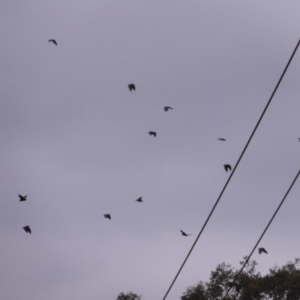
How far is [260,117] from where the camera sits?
1027cm

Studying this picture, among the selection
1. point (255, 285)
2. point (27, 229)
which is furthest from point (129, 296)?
point (27, 229)

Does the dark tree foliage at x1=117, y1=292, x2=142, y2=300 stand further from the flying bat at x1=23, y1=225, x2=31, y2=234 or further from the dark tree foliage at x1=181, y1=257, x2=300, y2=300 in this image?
the flying bat at x1=23, y1=225, x2=31, y2=234

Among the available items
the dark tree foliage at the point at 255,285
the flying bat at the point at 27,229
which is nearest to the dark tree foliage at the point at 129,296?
the dark tree foliage at the point at 255,285

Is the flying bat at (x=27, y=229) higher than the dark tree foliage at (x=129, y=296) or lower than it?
lower

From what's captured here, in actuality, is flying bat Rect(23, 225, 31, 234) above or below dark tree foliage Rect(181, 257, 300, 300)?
below

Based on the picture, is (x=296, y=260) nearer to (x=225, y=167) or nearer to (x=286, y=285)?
(x=286, y=285)

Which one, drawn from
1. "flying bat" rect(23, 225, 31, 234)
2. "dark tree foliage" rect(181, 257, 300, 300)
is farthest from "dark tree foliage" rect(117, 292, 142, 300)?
"flying bat" rect(23, 225, 31, 234)

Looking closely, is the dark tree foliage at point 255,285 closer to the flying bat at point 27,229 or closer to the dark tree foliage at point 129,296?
the dark tree foliage at point 129,296

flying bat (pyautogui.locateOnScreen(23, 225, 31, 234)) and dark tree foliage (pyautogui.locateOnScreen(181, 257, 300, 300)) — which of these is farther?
dark tree foliage (pyautogui.locateOnScreen(181, 257, 300, 300))

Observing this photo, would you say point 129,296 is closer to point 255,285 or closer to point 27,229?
point 255,285

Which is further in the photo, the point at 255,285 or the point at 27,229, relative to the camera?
the point at 255,285

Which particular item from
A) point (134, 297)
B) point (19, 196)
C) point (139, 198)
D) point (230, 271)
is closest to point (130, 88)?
point (139, 198)

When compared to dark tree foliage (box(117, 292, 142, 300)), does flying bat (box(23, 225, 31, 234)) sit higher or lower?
lower

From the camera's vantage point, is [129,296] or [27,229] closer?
[27,229]
